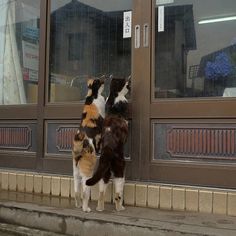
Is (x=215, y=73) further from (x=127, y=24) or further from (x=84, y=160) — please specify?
(x=84, y=160)

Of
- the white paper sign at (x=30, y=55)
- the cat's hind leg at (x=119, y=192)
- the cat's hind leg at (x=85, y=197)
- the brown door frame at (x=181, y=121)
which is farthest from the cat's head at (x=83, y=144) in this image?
the white paper sign at (x=30, y=55)

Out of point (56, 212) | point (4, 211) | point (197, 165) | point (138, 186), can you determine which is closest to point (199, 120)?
point (197, 165)

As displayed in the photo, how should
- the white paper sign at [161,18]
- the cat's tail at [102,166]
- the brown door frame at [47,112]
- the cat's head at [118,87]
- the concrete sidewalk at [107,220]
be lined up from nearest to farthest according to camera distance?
the concrete sidewalk at [107,220] → the cat's tail at [102,166] → the cat's head at [118,87] → the white paper sign at [161,18] → the brown door frame at [47,112]

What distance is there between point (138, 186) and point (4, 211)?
1510 millimetres

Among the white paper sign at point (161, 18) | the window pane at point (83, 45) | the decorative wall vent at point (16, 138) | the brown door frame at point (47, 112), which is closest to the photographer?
the white paper sign at point (161, 18)

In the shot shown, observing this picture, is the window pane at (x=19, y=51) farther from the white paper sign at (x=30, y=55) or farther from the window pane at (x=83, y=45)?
the window pane at (x=83, y=45)

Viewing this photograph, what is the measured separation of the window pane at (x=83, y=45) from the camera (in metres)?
5.83

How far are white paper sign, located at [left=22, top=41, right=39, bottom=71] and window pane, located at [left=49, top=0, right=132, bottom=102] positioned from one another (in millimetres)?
324

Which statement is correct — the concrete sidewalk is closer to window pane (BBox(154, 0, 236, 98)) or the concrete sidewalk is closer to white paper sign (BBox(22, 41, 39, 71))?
window pane (BBox(154, 0, 236, 98))

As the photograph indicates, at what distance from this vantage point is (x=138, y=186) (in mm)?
5371

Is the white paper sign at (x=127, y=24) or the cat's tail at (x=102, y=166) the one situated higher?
the white paper sign at (x=127, y=24)

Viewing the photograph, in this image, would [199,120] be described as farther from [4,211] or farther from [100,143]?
[4,211]

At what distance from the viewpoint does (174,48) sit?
17.8ft

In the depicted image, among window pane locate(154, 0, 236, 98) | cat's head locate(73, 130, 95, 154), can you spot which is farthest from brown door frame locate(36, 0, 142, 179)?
window pane locate(154, 0, 236, 98)
